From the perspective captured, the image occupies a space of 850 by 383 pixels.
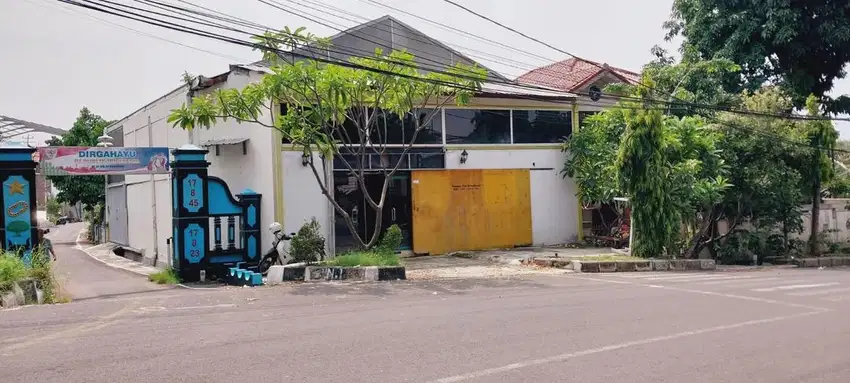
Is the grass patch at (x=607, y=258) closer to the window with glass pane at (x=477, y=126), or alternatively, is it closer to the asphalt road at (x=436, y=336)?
the window with glass pane at (x=477, y=126)

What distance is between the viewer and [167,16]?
11.1 m

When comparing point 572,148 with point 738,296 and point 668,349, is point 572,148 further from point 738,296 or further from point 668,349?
point 668,349

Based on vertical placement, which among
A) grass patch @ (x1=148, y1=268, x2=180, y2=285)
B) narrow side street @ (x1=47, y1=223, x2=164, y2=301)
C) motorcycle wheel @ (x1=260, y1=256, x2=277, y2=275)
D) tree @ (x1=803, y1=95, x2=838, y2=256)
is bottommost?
narrow side street @ (x1=47, y1=223, x2=164, y2=301)

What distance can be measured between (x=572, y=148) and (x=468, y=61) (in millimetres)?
10912

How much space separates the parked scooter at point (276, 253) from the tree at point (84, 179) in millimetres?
26304

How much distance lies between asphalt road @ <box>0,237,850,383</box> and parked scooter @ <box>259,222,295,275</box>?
404cm

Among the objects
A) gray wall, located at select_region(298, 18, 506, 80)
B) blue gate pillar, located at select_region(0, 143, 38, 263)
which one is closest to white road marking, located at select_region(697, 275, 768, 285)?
blue gate pillar, located at select_region(0, 143, 38, 263)

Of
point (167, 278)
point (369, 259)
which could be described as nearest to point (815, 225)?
point (369, 259)

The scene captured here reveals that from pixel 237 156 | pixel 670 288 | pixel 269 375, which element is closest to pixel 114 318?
pixel 269 375

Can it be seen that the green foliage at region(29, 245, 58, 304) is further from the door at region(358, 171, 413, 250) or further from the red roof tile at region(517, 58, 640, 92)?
the red roof tile at region(517, 58, 640, 92)

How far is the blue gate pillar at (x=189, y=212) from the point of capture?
1527cm

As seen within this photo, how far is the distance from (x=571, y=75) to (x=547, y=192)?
9623mm

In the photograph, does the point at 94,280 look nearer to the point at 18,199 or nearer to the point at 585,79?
the point at 18,199

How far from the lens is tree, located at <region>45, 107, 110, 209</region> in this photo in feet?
126
